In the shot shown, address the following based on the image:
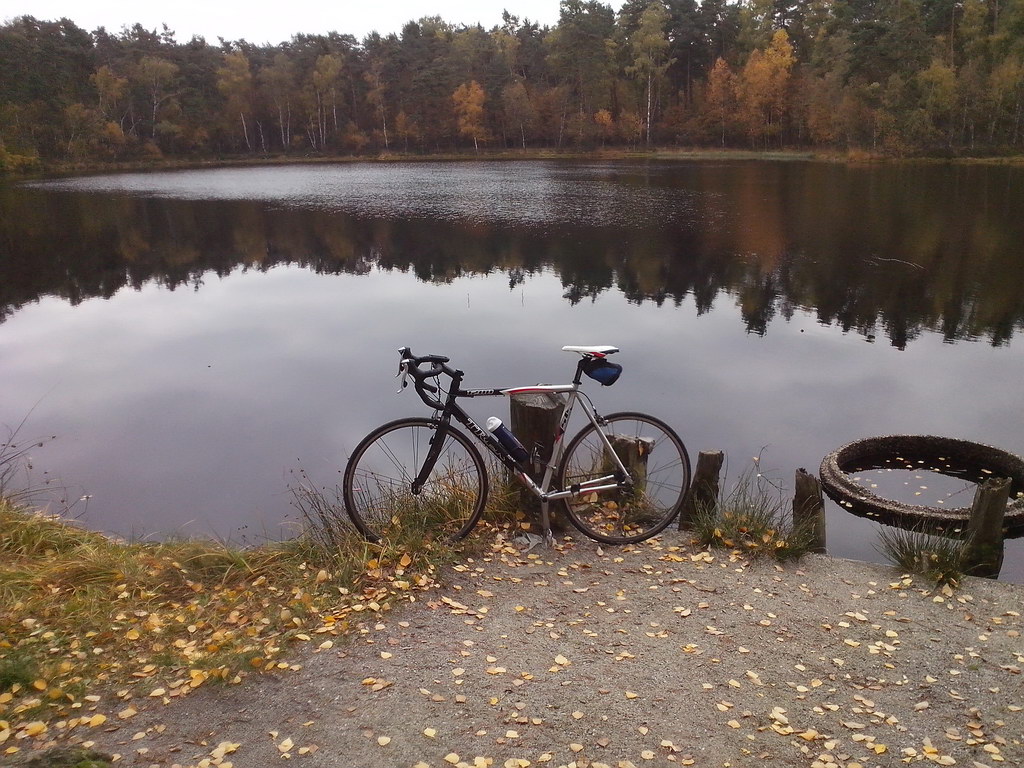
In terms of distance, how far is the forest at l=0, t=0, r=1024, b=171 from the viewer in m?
82.1

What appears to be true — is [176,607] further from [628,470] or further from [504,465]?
[628,470]

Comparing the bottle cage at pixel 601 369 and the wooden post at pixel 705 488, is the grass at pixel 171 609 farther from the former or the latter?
the wooden post at pixel 705 488

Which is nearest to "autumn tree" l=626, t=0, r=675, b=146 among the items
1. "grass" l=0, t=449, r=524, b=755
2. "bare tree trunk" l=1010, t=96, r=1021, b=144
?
"bare tree trunk" l=1010, t=96, r=1021, b=144

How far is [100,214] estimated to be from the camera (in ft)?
123


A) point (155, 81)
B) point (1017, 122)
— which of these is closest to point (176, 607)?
point (1017, 122)

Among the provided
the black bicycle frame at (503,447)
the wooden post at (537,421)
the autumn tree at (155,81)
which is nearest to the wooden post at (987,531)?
the black bicycle frame at (503,447)

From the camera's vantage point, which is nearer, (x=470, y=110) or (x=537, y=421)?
(x=537, y=421)

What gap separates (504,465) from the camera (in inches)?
240

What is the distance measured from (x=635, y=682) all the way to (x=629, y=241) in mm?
22718

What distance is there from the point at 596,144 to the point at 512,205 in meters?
61.9

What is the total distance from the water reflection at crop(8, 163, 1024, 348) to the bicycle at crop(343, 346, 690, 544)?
1097 cm

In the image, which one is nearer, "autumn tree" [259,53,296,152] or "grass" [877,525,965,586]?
"grass" [877,525,965,586]

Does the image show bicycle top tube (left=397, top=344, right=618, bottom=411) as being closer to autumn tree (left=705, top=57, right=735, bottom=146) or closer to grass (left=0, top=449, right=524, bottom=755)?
grass (left=0, top=449, right=524, bottom=755)

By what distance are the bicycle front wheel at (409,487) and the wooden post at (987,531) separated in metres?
3.46
